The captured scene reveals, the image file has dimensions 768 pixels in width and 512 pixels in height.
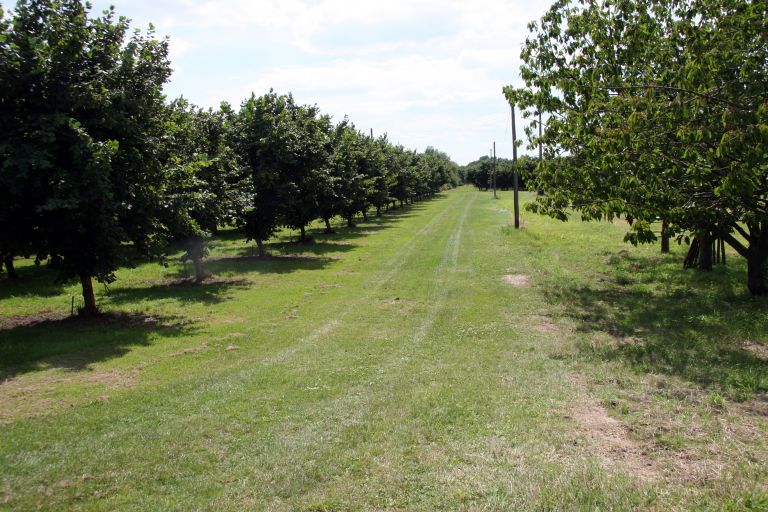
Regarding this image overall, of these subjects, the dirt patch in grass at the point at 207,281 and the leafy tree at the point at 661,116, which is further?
the dirt patch in grass at the point at 207,281

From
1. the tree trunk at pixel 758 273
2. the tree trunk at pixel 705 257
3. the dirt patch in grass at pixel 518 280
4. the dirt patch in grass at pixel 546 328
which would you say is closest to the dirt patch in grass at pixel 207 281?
the dirt patch in grass at pixel 518 280

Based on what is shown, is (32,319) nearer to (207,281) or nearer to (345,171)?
(207,281)

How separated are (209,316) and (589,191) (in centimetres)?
978

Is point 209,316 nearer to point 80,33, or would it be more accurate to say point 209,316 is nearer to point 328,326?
point 328,326

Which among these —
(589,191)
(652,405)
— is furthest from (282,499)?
(589,191)

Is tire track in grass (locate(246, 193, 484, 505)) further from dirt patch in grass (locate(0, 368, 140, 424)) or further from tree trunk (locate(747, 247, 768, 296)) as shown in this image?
tree trunk (locate(747, 247, 768, 296))

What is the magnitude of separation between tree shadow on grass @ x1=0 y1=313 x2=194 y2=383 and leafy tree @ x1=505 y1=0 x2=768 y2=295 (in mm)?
9674

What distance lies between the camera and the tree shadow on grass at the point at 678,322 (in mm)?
8289

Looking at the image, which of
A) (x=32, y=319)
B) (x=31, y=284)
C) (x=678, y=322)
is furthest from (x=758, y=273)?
(x=31, y=284)

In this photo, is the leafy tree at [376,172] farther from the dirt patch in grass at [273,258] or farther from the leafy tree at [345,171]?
the dirt patch in grass at [273,258]

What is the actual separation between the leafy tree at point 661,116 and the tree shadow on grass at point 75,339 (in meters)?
Answer: 9.67

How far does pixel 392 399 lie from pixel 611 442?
2.62m

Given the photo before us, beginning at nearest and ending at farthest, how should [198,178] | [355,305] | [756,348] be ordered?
1. [756,348]
2. [355,305]
3. [198,178]

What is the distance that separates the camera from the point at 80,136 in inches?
412
